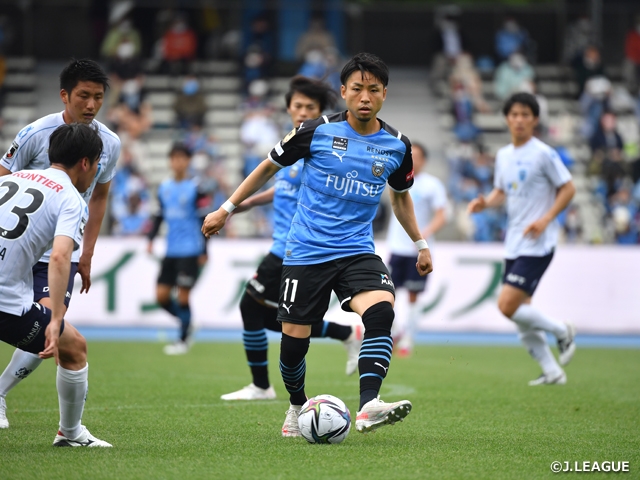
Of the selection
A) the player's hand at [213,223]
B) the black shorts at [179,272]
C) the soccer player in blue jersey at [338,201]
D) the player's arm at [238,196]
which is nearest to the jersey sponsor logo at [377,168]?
the soccer player in blue jersey at [338,201]

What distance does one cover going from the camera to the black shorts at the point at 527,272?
9539 millimetres

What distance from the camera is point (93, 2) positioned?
964 inches

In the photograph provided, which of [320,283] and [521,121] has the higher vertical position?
[521,121]

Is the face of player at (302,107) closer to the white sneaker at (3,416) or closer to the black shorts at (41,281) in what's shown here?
the black shorts at (41,281)

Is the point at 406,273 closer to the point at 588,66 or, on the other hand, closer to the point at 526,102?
the point at 526,102

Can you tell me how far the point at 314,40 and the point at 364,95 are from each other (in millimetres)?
17645

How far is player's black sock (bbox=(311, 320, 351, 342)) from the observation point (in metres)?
8.54

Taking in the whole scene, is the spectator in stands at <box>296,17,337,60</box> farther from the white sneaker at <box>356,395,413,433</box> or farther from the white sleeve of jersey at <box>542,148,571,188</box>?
the white sneaker at <box>356,395,413,433</box>

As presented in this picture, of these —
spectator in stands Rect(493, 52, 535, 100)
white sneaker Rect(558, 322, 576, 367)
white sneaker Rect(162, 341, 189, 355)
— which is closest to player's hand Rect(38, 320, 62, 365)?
white sneaker Rect(558, 322, 576, 367)

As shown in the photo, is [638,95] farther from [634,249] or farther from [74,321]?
[74,321]

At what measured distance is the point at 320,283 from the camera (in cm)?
629

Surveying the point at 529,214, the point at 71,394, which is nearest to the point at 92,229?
the point at 71,394

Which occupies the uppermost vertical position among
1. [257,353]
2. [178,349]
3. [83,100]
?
[83,100]

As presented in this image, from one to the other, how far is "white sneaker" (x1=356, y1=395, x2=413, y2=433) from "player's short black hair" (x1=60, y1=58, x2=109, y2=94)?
2943 millimetres
